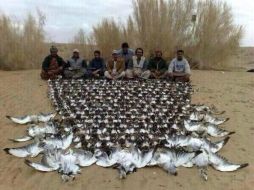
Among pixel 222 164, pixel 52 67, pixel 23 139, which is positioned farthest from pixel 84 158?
pixel 52 67

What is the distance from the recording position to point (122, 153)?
7523 millimetres

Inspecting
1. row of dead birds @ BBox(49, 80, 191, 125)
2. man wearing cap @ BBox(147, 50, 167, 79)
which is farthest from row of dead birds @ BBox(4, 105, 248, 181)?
man wearing cap @ BBox(147, 50, 167, 79)

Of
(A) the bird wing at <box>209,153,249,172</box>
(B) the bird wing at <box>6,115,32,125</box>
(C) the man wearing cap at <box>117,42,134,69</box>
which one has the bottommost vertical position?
(A) the bird wing at <box>209,153,249,172</box>

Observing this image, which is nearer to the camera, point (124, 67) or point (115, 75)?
point (115, 75)

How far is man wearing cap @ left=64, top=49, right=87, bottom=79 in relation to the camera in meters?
13.4

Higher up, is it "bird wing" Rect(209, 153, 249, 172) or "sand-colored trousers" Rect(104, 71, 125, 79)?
"sand-colored trousers" Rect(104, 71, 125, 79)

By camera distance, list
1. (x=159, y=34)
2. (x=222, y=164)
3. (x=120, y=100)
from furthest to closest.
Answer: (x=159, y=34)
(x=120, y=100)
(x=222, y=164)

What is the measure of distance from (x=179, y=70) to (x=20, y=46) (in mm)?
5810

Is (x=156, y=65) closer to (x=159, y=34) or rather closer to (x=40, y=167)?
(x=159, y=34)

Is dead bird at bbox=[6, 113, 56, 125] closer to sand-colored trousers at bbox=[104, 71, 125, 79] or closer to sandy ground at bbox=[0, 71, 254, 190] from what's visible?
sandy ground at bbox=[0, 71, 254, 190]

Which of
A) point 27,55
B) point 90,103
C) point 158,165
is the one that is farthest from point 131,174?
point 27,55

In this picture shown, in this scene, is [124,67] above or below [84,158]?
above

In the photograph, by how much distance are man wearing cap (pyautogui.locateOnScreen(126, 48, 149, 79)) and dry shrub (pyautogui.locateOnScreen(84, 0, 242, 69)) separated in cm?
277

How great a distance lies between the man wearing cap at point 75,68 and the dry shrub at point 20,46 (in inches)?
134
